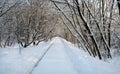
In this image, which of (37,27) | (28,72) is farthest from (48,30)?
(28,72)

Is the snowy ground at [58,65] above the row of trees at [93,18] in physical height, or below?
below

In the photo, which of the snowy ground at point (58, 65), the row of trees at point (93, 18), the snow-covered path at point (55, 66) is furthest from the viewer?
the row of trees at point (93, 18)

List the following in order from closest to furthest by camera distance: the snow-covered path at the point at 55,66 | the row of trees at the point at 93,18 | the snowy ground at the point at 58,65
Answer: the snowy ground at the point at 58,65 → the snow-covered path at the point at 55,66 → the row of trees at the point at 93,18

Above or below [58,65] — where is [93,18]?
above

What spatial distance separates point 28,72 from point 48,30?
129 feet

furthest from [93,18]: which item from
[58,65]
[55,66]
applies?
[58,65]

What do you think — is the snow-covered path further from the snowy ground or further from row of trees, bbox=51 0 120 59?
row of trees, bbox=51 0 120 59

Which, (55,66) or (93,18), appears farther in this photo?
(55,66)

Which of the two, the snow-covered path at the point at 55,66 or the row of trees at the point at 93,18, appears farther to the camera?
the row of trees at the point at 93,18

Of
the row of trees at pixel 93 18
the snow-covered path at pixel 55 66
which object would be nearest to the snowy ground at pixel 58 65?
the snow-covered path at pixel 55 66

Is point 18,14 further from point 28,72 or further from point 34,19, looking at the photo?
point 28,72

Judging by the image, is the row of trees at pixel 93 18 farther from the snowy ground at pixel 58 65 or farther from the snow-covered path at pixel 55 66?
the snow-covered path at pixel 55 66

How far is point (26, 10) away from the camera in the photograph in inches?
1334

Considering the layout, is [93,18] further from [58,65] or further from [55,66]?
[58,65]
